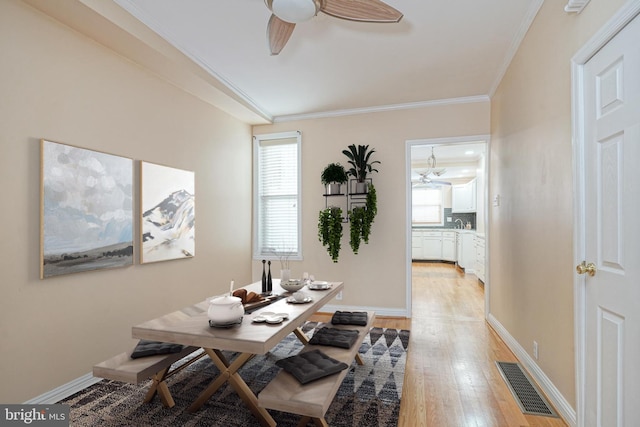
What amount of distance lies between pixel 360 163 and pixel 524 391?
2.96 m

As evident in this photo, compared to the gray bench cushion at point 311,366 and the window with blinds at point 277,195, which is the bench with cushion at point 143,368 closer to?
the gray bench cushion at point 311,366

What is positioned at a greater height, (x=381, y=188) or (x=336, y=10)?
(x=336, y=10)

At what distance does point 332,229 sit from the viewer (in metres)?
4.43

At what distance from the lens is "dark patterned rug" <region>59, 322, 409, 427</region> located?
2074 millimetres

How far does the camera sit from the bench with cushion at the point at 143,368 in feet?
6.12

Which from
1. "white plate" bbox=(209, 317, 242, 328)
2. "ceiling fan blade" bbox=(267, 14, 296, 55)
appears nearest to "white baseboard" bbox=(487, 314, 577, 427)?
"white plate" bbox=(209, 317, 242, 328)

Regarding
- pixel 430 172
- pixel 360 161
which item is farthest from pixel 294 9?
pixel 430 172

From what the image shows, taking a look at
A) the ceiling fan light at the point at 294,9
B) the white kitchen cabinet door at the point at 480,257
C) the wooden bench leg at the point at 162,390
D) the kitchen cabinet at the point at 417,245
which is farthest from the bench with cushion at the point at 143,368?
the kitchen cabinet at the point at 417,245

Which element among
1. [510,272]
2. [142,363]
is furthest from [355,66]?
[142,363]

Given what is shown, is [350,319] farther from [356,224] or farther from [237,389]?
[356,224]

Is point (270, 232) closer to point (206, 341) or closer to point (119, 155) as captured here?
point (119, 155)

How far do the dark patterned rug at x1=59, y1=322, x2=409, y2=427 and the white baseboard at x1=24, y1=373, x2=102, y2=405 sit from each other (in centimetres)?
5

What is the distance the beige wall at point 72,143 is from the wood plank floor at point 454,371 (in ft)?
7.63

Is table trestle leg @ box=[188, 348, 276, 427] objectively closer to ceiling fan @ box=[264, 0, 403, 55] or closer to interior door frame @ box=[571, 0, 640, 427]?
interior door frame @ box=[571, 0, 640, 427]
